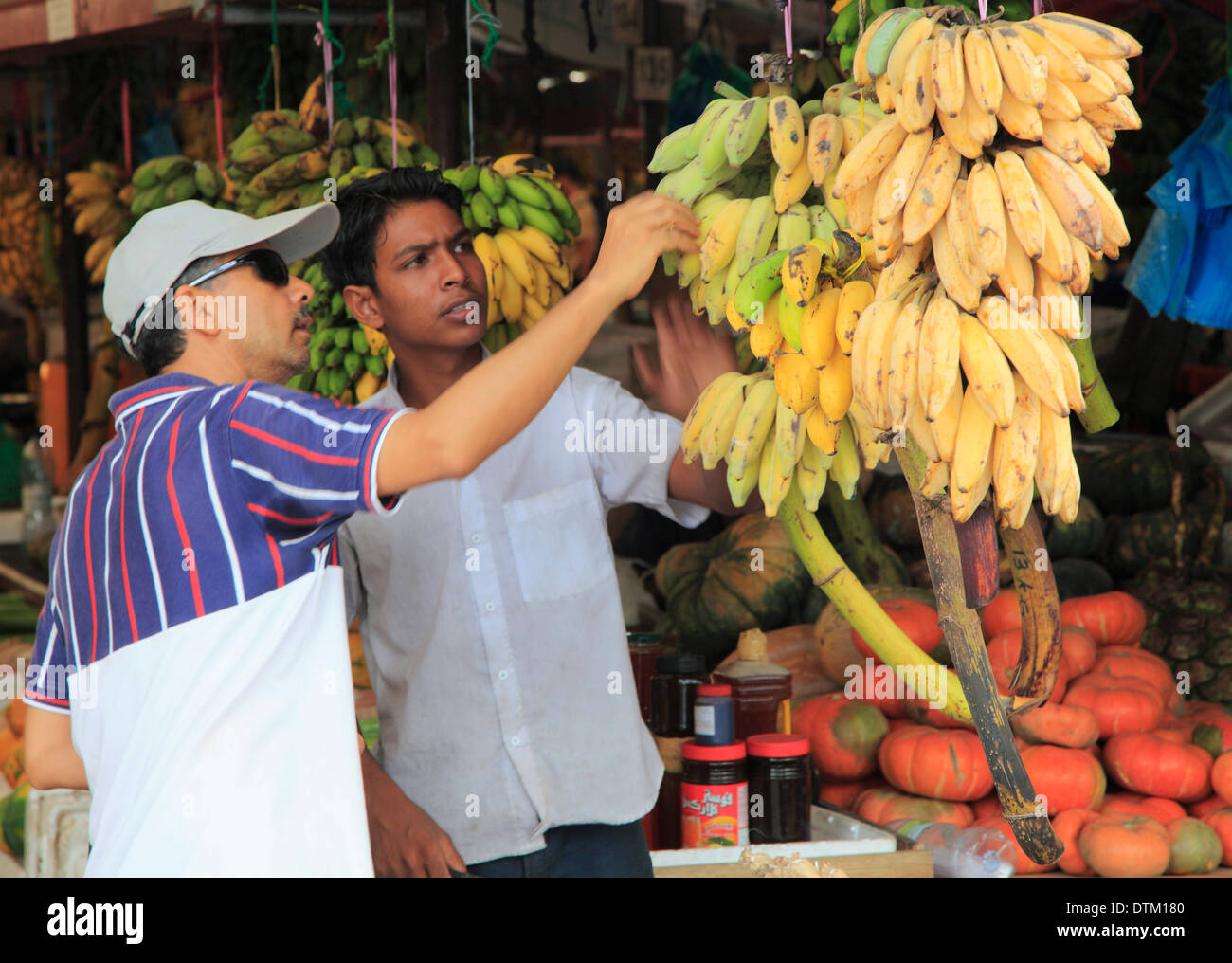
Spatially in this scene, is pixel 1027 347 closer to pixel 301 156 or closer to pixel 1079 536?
pixel 301 156

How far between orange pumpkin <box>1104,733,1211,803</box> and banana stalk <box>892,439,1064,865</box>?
3.55ft

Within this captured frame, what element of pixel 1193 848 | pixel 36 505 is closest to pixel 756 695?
pixel 1193 848

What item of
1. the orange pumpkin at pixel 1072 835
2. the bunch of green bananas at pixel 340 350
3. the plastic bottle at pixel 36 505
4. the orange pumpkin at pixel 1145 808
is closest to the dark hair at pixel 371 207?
the bunch of green bananas at pixel 340 350

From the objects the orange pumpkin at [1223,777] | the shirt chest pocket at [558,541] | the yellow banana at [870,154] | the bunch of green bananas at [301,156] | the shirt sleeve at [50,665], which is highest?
the bunch of green bananas at [301,156]

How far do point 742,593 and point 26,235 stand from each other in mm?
4157

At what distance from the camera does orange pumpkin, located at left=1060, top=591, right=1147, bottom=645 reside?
3.11 m

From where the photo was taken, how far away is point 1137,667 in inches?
116

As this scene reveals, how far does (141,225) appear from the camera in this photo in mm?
1685

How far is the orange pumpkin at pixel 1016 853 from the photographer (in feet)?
8.13

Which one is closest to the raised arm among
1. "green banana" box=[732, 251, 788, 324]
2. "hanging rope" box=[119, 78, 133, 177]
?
"green banana" box=[732, 251, 788, 324]

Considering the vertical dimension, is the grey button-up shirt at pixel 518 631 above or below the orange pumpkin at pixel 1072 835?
above

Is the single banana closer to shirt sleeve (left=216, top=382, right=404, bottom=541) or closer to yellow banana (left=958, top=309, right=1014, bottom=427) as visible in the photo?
yellow banana (left=958, top=309, right=1014, bottom=427)

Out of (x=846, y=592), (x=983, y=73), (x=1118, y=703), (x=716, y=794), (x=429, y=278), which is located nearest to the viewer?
(x=983, y=73)

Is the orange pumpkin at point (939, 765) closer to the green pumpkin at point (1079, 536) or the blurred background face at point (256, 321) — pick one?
the green pumpkin at point (1079, 536)
